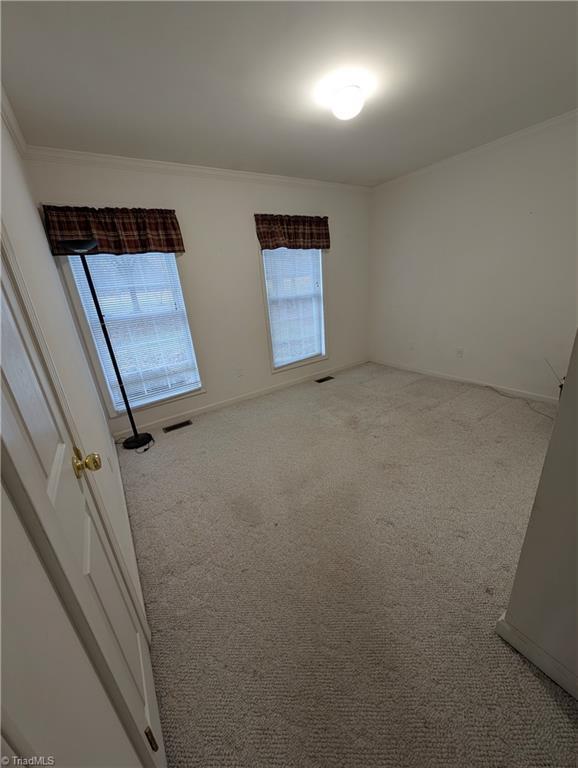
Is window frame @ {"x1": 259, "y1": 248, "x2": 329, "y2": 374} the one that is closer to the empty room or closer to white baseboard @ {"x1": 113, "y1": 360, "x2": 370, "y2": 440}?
the empty room

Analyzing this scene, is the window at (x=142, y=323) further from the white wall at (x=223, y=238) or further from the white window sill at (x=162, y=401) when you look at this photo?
the white wall at (x=223, y=238)

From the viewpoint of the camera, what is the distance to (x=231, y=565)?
150cm

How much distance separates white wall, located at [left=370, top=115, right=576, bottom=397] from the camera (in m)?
2.51

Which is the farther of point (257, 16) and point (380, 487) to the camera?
point (380, 487)

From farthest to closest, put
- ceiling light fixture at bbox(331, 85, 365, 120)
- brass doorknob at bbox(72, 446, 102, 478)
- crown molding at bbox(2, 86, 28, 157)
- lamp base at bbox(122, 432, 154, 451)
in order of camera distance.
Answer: lamp base at bbox(122, 432, 154, 451)
ceiling light fixture at bbox(331, 85, 365, 120)
crown molding at bbox(2, 86, 28, 157)
brass doorknob at bbox(72, 446, 102, 478)

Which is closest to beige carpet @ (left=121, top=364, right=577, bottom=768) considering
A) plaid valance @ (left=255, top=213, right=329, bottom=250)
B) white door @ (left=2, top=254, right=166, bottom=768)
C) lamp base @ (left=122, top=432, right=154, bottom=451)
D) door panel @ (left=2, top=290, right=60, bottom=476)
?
lamp base @ (left=122, top=432, right=154, bottom=451)

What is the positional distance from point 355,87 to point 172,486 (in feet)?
9.17

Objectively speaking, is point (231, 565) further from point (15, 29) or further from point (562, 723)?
point (15, 29)

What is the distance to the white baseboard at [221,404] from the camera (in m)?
2.91

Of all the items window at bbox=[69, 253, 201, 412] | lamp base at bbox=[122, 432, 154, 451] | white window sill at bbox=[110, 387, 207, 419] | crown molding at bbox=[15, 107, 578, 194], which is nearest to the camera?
crown molding at bbox=[15, 107, 578, 194]

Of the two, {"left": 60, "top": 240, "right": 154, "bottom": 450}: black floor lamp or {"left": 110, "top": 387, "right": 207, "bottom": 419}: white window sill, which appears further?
{"left": 110, "top": 387, "right": 207, "bottom": 419}: white window sill

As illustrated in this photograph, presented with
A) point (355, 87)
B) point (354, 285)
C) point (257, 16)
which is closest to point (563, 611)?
point (257, 16)

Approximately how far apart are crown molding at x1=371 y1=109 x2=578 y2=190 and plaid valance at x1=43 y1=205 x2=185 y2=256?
8.85 ft

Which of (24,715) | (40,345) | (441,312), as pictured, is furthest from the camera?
(441,312)
